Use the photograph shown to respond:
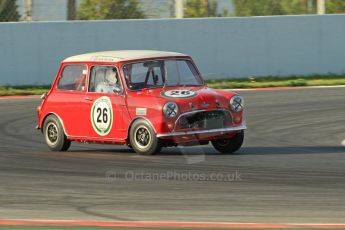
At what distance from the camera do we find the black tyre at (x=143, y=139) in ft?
36.0

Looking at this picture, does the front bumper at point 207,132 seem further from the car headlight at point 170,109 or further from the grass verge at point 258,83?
the grass verge at point 258,83

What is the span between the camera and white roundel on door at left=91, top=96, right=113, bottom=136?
1154 cm

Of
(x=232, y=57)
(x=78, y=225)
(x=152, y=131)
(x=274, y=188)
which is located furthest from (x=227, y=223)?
(x=232, y=57)

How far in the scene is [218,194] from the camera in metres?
8.38

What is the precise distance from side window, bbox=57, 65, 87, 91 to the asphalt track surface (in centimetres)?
89

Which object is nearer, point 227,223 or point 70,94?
point 227,223

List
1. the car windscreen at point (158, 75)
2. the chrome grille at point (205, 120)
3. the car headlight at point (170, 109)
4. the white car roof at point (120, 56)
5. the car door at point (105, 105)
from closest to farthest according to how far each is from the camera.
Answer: the car headlight at point (170, 109) → the chrome grille at point (205, 120) → the car door at point (105, 105) → the car windscreen at point (158, 75) → the white car roof at point (120, 56)

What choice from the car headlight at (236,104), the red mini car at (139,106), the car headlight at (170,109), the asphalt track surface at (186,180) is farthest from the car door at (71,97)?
the car headlight at (236,104)

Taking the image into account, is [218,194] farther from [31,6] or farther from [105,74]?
[31,6]

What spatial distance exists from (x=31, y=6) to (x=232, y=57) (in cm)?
522

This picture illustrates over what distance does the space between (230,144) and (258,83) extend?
11119 mm

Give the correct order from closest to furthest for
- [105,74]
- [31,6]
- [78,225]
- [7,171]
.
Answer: [78,225], [7,171], [105,74], [31,6]

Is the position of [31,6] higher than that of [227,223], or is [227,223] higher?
[31,6]

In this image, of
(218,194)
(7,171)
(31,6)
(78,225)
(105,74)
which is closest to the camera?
(78,225)
